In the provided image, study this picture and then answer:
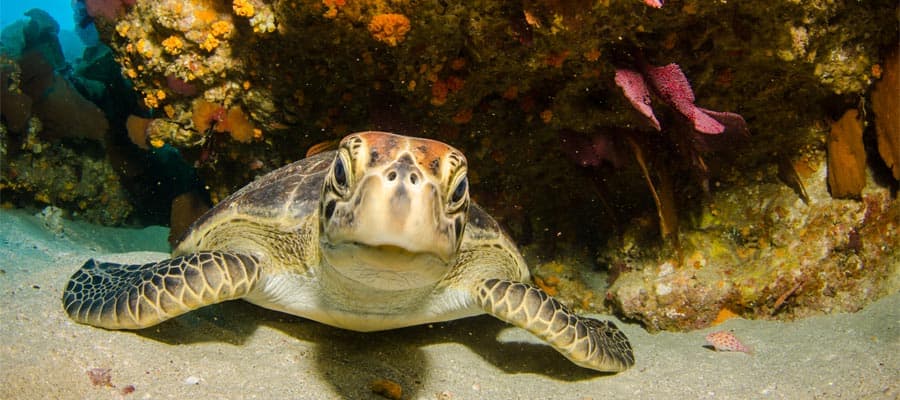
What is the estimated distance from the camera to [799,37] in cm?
269

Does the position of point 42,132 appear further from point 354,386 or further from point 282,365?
point 354,386

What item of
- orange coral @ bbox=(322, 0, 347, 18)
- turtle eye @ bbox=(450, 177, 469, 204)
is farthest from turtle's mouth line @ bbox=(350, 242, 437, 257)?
orange coral @ bbox=(322, 0, 347, 18)

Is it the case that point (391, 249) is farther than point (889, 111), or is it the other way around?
point (889, 111)

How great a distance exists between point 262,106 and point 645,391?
3.24m

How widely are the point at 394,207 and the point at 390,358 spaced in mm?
1484

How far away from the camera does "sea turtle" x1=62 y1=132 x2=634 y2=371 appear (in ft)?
5.56

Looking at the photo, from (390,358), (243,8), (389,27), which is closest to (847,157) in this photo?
(389,27)

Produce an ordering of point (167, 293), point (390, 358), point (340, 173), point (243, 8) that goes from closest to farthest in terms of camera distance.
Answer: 1. point (340, 173)
2. point (167, 293)
3. point (390, 358)
4. point (243, 8)

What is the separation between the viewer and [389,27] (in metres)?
2.81

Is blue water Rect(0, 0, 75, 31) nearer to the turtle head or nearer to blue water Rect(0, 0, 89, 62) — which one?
blue water Rect(0, 0, 89, 62)

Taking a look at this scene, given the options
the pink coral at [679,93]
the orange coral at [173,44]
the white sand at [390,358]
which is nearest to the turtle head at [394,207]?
the white sand at [390,358]

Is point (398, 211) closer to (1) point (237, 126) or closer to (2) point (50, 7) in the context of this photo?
(1) point (237, 126)

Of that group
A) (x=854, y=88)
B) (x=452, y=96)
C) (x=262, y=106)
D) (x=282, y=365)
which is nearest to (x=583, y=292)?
(x=452, y=96)

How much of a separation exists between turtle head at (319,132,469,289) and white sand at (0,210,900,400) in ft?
2.69
